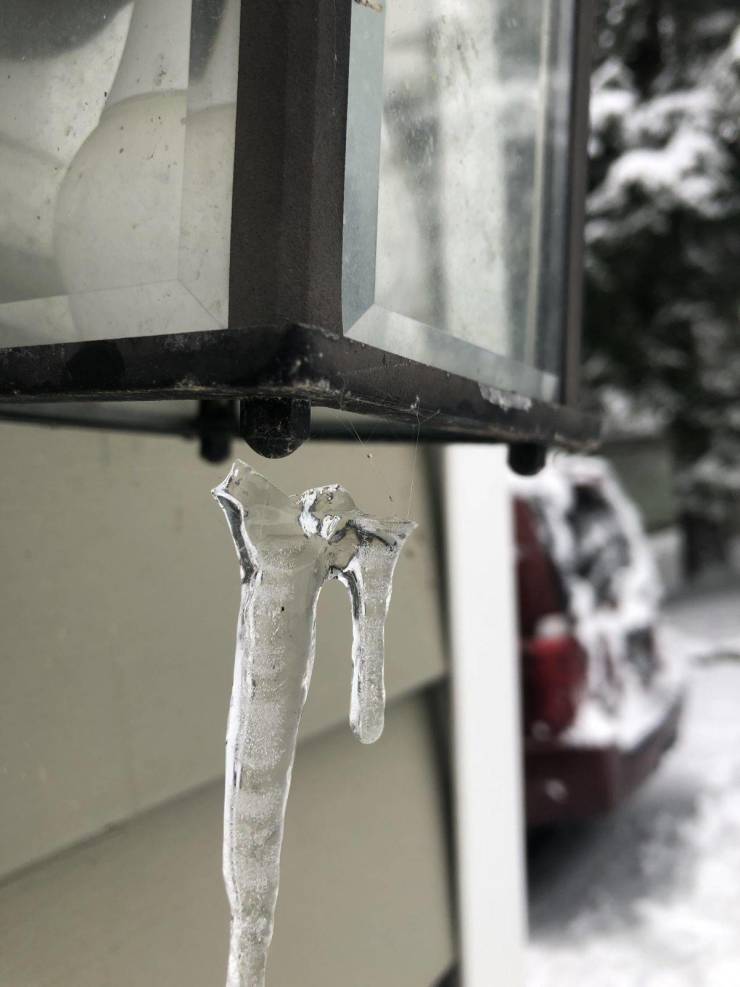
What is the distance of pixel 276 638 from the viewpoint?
0.54 metres

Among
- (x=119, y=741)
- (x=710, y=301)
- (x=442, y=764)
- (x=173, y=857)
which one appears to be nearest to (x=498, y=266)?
(x=119, y=741)

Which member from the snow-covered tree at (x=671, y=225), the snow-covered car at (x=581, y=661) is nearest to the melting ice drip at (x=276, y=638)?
the snow-covered car at (x=581, y=661)

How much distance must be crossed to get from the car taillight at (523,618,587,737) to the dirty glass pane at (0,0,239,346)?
2.82 meters

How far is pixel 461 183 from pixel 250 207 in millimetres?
209

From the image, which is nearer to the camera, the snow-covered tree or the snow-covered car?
the snow-covered car

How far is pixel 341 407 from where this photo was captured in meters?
0.49

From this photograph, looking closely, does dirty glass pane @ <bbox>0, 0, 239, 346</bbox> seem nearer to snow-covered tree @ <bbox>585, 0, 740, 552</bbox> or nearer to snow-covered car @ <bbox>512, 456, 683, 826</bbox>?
snow-covered car @ <bbox>512, 456, 683, 826</bbox>

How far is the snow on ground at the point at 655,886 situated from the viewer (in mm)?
2832

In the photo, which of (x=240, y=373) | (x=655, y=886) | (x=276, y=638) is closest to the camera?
(x=240, y=373)

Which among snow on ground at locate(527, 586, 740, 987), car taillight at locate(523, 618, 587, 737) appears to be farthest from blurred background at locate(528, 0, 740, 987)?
car taillight at locate(523, 618, 587, 737)

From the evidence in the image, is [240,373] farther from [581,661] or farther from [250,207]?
[581,661]

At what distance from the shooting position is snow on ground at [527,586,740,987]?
283cm

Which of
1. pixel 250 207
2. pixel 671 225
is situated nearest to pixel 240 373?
pixel 250 207

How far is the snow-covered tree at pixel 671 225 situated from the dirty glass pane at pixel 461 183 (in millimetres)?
5230
